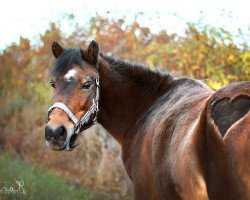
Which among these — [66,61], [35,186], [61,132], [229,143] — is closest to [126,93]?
[66,61]

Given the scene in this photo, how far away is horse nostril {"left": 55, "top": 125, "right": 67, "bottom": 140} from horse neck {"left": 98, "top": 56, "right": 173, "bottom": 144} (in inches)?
38.0

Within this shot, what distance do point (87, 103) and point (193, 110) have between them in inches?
53.9

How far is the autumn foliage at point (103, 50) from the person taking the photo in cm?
965

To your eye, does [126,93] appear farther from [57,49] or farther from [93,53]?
[57,49]

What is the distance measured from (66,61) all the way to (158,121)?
1160 millimetres

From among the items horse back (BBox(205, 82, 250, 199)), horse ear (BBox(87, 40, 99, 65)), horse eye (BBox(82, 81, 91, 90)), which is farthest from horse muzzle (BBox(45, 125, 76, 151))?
horse back (BBox(205, 82, 250, 199))

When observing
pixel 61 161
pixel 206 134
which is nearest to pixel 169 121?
pixel 206 134

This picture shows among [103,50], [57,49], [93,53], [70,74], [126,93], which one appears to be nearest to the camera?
[70,74]

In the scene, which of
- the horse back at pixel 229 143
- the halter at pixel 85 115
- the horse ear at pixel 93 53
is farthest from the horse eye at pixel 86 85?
the horse back at pixel 229 143

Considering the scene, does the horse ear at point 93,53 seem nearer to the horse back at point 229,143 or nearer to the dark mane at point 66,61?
the dark mane at point 66,61

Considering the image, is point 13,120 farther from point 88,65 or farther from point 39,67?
point 88,65

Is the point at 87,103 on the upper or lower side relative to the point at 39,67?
upper

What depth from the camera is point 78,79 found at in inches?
207

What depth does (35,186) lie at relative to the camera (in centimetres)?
940
